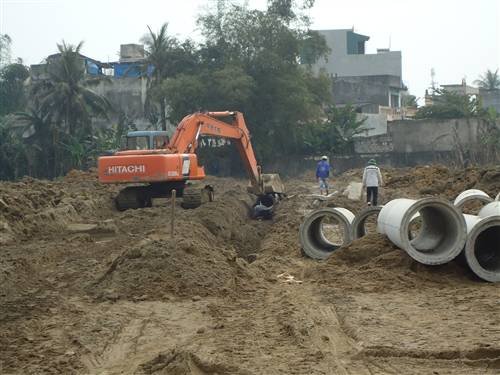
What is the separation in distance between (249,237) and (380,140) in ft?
109

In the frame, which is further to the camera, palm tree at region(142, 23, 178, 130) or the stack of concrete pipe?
palm tree at region(142, 23, 178, 130)

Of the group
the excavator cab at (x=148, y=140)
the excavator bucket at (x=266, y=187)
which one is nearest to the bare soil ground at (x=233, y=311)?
the excavator bucket at (x=266, y=187)

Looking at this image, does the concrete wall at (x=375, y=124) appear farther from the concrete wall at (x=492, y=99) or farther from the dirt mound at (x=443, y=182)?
the dirt mound at (x=443, y=182)

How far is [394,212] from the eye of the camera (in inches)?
446

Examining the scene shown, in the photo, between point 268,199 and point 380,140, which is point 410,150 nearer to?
point 380,140

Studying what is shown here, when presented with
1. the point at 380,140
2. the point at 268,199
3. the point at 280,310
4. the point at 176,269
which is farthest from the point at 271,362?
the point at 380,140

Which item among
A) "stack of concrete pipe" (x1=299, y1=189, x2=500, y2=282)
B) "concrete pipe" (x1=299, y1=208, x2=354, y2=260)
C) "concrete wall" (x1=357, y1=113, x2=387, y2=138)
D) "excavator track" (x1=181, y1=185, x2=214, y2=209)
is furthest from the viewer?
"concrete wall" (x1=357, y1=113, x2=387, y2=138)

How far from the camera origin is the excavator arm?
21.1m

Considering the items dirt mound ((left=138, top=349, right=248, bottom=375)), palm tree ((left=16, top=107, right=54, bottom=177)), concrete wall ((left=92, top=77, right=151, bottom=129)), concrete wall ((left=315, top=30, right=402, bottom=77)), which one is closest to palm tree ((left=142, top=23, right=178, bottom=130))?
concrete wall ((left=92, top=77, right=151, bottom=129))

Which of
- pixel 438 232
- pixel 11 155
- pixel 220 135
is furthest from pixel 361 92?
pixel 438 232

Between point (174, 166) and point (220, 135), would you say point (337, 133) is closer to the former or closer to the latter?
point (220, 135)

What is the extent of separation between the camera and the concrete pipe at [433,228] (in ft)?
34.6

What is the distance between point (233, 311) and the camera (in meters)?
8.96

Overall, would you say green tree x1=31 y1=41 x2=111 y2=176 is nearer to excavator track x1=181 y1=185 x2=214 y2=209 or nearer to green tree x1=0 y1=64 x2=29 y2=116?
green tree x1=0 y1=64 x2=29 y2=116
